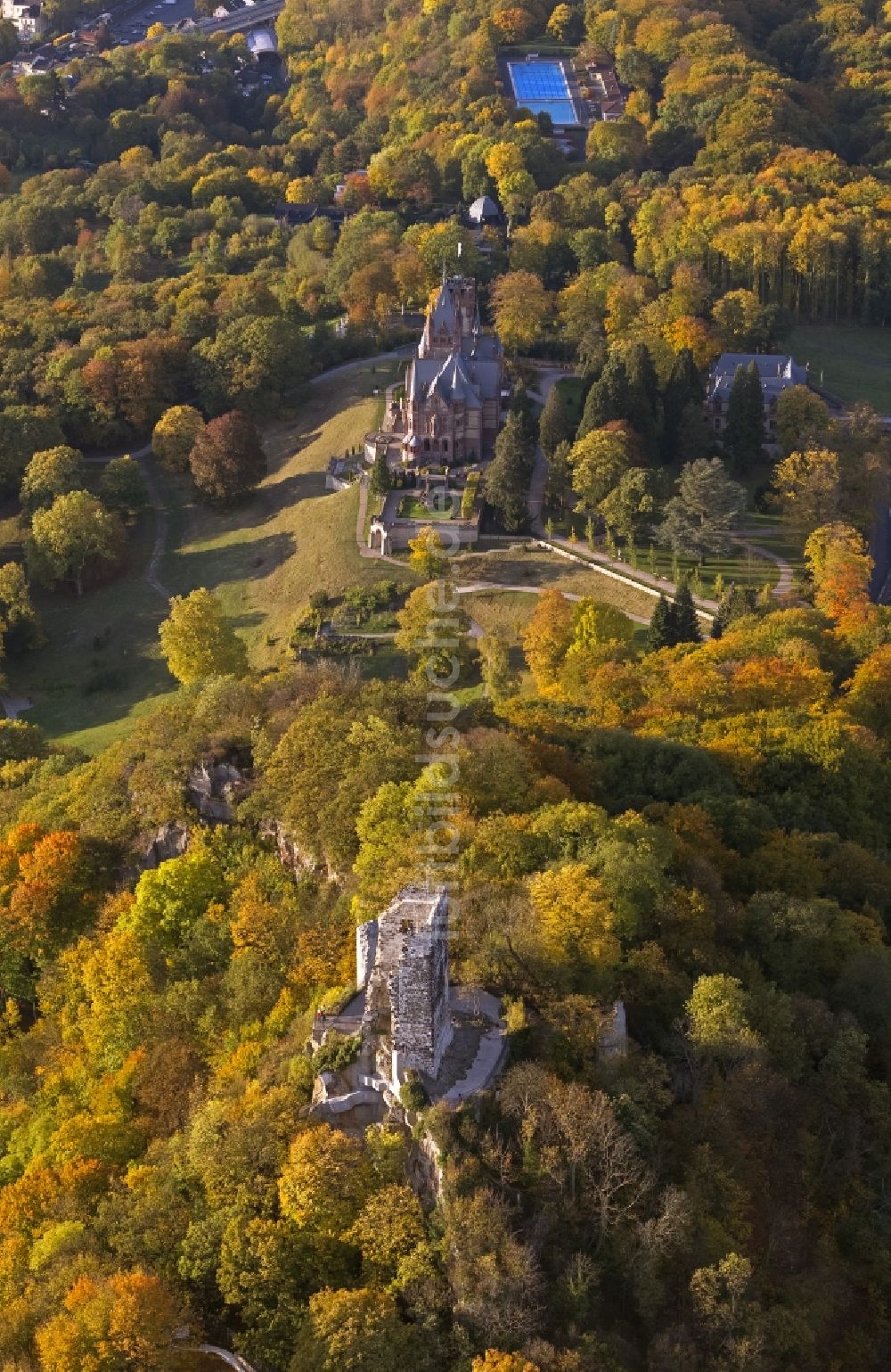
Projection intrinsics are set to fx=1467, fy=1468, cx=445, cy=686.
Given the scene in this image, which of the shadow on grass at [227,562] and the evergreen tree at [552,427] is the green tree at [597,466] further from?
the shadow on grass at [227,562]

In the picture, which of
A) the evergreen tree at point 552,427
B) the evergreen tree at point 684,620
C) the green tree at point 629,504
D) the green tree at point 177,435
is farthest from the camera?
the green tree at point 177,435

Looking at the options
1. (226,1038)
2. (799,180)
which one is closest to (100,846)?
(226,1038)

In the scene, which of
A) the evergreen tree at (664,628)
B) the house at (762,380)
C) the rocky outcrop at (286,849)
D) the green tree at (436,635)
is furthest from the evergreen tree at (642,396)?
the rocky outcrop at (286,849)

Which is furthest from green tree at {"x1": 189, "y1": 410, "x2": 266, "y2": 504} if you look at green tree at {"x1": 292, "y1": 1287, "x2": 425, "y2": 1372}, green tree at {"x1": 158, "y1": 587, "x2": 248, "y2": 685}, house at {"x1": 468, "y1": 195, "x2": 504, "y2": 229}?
green tree at {"x1": 292, "y1": 1287, "x2": 425, "y2": 1372}

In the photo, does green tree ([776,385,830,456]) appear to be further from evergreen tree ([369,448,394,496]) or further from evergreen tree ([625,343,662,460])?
evergreen tree ([369,448,394,496])

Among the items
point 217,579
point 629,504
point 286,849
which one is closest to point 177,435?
point 217,579
